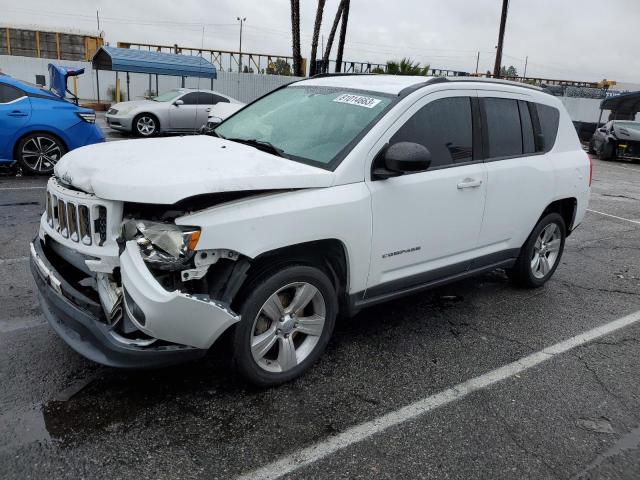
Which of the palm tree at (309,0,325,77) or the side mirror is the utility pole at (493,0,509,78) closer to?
the palm tree at (309,0,325,77)

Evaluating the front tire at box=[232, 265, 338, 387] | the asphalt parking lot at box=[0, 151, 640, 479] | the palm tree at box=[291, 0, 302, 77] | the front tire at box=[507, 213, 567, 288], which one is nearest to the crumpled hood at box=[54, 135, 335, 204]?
the front tire at box=[232, 265, 338, 387]

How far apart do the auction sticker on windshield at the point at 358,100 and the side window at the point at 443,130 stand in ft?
0.90

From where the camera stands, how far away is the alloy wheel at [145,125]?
15.4 m

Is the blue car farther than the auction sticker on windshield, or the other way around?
the blue car

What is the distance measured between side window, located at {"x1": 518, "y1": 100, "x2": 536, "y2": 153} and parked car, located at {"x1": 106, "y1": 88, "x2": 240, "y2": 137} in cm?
1268

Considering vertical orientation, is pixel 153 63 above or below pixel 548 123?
above

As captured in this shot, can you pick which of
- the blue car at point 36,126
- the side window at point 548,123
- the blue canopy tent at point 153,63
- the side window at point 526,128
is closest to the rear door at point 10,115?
the blue car at point 36,126

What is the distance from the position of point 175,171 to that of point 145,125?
13704mm

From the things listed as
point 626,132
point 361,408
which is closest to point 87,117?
point 361,408

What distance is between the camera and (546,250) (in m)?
5.07

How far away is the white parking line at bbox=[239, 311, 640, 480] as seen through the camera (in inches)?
98.3

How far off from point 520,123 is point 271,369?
2922 millimetres

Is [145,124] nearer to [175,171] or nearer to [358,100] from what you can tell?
[358,100]

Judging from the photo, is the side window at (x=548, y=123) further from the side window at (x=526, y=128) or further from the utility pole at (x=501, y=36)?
the utility pole at (x=501, y=36)
